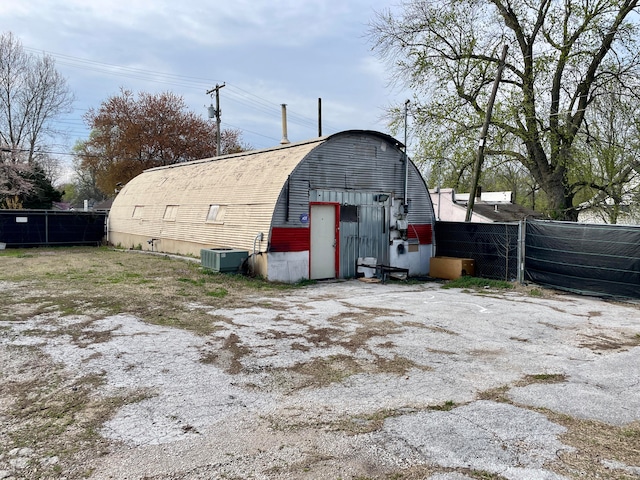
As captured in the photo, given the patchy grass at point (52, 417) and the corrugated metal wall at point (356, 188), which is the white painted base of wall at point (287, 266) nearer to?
the corrugated metal wall at point (356, 188)

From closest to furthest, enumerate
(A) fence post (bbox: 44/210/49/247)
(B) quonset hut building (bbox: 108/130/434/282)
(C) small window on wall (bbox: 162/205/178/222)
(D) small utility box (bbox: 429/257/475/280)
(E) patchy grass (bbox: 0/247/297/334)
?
1. (E) patchy grass (bbox: 0/247/297/334)
2. (B) quonset hut building (bbox: 108/130/434/282)
3. (D) small utility box (bbox: 429/257/475/280)
4. (C) small window on wall (bbox: 162/205/178/222)
5. (A) fence post (bbox: 44/210/49/247)

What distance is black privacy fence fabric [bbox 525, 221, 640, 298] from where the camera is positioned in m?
11.0

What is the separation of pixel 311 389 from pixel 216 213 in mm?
11572

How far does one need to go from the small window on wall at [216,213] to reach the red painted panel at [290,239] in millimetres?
3099

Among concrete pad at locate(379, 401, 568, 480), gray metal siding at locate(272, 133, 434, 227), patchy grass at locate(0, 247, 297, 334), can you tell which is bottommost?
concrete pad at locate(379, 401, 568, 480)

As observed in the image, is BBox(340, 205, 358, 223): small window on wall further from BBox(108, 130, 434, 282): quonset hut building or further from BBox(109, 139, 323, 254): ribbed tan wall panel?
BBox(109, 139, 323, 254): ribbed tan wall panel

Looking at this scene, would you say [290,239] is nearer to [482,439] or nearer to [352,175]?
[352,175]

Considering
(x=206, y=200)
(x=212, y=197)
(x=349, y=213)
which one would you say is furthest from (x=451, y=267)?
(x=206, y=200)

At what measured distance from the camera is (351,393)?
16.9 ft

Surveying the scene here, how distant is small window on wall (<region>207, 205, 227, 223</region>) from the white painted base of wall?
326 centimetres

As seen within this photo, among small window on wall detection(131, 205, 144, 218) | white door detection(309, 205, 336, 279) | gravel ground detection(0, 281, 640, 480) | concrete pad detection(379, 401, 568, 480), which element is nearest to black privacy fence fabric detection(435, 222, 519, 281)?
white door detection(309, 205, 336, 279)

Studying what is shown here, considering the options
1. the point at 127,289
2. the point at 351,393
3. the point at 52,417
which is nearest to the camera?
the point at 52,417

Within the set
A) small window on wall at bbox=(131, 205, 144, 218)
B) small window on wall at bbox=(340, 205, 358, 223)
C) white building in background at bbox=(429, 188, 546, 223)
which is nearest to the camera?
small window on wall at bbox=(340, 205, 358, 223)

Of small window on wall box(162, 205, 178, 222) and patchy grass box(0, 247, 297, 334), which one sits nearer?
patchy grass box(0, 247, 297, 334)
